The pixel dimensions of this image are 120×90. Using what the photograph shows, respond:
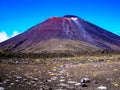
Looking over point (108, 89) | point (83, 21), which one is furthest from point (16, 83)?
point (83, 21)

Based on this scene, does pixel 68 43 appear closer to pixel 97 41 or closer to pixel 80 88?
pixel 97 41

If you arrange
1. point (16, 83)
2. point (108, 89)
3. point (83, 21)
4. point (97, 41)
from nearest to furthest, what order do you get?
point (108, 89)
point (16, 83)
point (97, 41)
point (83, 21)

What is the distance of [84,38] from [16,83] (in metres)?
126

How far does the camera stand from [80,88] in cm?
1234

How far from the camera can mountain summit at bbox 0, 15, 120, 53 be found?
125 m

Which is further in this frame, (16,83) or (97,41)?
(97,41)

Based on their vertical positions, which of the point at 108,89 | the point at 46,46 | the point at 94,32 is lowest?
the point at 108,89

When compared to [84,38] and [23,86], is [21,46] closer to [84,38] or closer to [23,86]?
[84,38]

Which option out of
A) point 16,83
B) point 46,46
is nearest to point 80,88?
point 16,83

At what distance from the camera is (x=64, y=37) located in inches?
5448

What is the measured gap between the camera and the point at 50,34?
143375 mm

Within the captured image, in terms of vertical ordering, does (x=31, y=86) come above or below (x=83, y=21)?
below

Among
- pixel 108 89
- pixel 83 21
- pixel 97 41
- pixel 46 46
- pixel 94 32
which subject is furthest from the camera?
pixel 83 21

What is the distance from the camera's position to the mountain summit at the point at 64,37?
4904 inches
